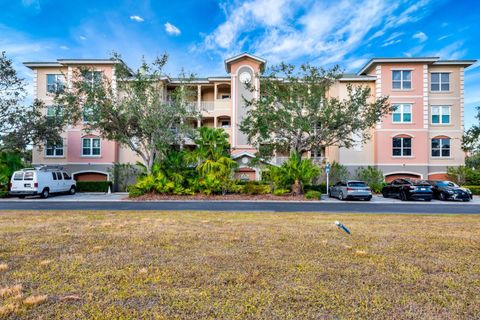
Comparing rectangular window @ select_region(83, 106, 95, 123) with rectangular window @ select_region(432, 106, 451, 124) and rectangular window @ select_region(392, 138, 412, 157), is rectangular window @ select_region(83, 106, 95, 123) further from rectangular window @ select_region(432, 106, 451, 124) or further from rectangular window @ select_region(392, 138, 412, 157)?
rectangular window @ select_region(432, 106, 451, 124)

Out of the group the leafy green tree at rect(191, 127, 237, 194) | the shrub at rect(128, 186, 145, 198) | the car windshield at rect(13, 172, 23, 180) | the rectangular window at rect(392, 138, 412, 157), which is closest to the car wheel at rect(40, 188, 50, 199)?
the car windshield at rect(13, 172, 23, 180)

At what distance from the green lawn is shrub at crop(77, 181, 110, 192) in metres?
20.6

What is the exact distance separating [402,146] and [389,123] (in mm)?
2639

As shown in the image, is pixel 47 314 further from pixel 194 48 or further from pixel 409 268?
pixel 194 48

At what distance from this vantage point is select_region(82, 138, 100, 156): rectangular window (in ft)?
94.8

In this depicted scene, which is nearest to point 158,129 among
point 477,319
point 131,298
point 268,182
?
point 268,182

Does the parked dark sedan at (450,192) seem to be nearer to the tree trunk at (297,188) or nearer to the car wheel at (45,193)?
the tree trunk at (297,188)

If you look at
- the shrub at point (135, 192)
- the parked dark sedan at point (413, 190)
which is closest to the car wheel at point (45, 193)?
the shrub at point (135, 192)

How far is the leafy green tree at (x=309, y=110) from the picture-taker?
69.9 feet

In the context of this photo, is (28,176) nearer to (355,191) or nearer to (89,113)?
(89,113)

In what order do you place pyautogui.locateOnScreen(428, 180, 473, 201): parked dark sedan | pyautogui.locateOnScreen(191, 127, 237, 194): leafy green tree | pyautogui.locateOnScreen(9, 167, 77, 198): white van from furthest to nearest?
pyautogui.locateOnScreen(191, 127, 237, 194): leafy green tree, pyautogui.locateOnScreen(9, 167, 77, 198): white van, pyautogui.locateOnScreen(428, 180, 473, 201): parked dark sedan

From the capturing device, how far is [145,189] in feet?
70.3

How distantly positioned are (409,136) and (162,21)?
24.9 m

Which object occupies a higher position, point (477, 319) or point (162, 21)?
point (162, 21)
